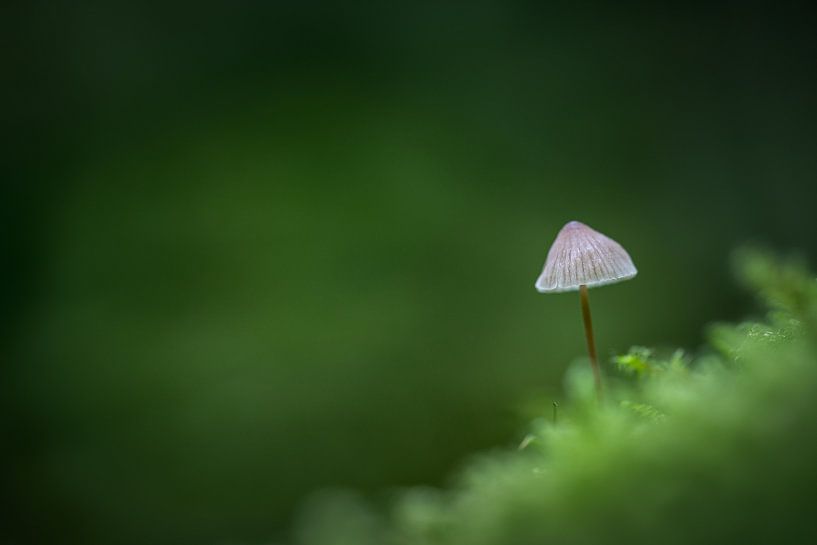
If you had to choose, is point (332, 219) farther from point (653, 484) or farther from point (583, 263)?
point (653, 484)

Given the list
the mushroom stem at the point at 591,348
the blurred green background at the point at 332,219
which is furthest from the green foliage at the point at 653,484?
the blurred green background at the point at 332,219

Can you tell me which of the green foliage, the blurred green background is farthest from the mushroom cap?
the blurred green background

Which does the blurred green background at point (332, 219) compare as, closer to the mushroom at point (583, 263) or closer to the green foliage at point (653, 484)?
the mushroom at point (583, 263)

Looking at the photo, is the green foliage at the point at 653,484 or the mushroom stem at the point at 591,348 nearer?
the green foliage at the point at 653,484

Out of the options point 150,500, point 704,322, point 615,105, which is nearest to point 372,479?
point 150,500

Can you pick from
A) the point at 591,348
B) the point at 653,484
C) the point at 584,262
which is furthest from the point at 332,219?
the point at 653,484

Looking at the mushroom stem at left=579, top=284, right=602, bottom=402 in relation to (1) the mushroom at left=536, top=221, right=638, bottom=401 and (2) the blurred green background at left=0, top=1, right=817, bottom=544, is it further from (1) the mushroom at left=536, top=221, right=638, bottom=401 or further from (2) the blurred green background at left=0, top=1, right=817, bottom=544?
(2) the blurred green background at left=0, top=1, right=817, bottom=544
